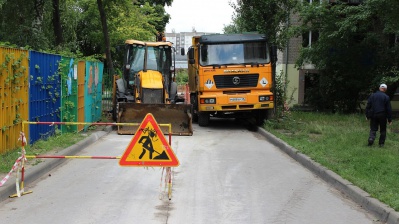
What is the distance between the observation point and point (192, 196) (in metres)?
7.50

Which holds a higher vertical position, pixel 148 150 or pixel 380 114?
pixel 380 114

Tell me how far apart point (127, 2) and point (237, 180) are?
754 inches

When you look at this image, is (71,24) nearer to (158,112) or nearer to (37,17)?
(37,17)

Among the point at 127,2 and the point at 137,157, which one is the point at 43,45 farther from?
the point at 137,157

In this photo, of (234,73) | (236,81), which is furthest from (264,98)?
(234,73)

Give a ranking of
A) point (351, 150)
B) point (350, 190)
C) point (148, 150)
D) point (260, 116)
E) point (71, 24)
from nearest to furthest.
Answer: point (148, 150) → point (350, 190) → point (351, 150) → point (260, 116) → point (71, 24)

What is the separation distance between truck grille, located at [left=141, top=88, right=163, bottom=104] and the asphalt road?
5.25 metres

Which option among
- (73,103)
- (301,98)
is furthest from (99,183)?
(301,98)

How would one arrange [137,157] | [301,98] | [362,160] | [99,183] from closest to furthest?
[137,157] < [99,183] < [362,160] < [301,98]

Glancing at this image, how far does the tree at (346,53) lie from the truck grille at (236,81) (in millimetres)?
5796

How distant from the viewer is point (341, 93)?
24.9 m

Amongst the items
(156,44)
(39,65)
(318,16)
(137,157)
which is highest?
(318,16)

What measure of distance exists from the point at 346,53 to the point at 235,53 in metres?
9.09

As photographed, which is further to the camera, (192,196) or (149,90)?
(149,90)
